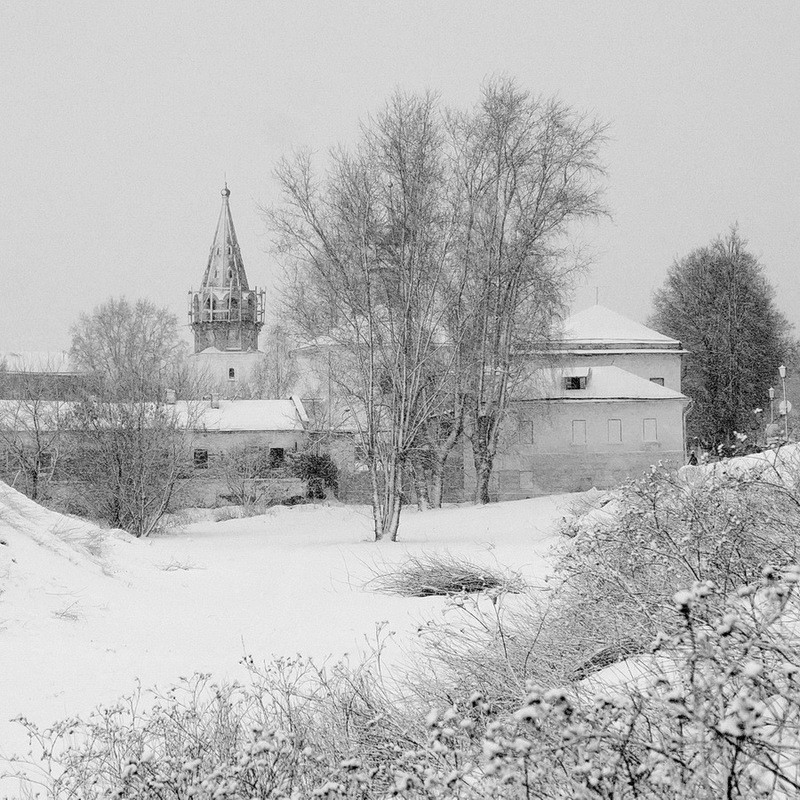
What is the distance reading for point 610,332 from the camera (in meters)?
41.3

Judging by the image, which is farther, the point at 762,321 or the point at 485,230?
the point at 762,321

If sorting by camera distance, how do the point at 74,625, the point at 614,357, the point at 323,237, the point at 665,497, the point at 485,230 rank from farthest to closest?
the point at 614,357 < the point at 485,230 < the point at 323,237 < the point at 74,625 < the point at 665,497

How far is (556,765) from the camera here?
273 centimetres

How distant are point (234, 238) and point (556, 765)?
8888 centimetres

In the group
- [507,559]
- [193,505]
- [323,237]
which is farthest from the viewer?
[193,505]

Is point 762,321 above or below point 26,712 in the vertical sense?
above

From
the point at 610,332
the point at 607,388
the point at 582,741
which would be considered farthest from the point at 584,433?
the point at 582,741

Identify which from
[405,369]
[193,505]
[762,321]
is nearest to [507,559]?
[405,369]

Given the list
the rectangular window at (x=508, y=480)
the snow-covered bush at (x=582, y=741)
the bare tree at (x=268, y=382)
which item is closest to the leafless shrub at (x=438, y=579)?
the snow-covered bush at (x=582, y=741)

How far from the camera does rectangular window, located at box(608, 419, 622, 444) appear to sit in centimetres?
3397

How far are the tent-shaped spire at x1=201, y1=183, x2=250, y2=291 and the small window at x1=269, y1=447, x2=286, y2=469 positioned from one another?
50.2m

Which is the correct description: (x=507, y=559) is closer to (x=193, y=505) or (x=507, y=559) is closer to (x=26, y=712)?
(x=26, y=712)

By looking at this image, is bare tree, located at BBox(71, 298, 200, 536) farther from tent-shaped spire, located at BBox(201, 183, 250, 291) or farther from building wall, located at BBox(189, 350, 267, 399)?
tent-shaped spire, located at BBox(201, 183, 250, 291)

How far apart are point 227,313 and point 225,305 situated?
3.62 feet
